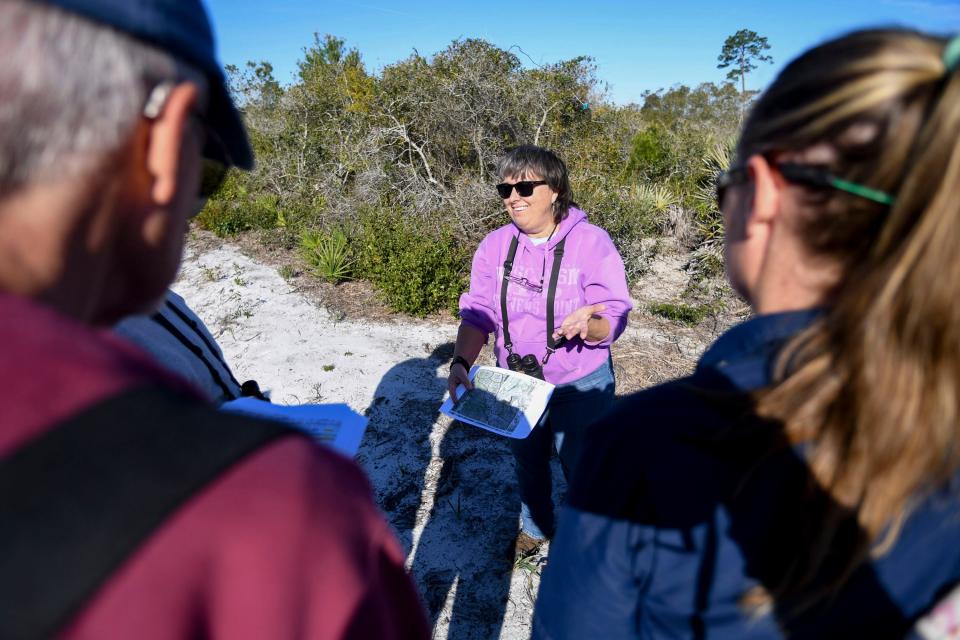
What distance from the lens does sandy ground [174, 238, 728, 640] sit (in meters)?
2.84

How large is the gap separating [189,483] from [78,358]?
14cm

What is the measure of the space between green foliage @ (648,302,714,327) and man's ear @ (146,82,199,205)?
5.69 metres

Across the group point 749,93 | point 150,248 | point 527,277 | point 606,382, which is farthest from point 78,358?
point 749,93

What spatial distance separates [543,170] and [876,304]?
198 centimetres

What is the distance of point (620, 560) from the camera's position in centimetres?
90

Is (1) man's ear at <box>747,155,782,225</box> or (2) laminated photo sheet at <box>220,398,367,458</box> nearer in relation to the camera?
(1) man's ear at <box>747,155,782,225</box>

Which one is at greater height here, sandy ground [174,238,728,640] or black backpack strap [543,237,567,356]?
black backpack strap [543,237,567,356]

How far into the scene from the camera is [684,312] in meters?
5.75

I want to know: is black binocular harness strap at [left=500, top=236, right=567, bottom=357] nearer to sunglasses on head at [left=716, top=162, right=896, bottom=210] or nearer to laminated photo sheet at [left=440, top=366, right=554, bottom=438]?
laminated photo sheet at [left=440, top=366, right=554, bottom=438]

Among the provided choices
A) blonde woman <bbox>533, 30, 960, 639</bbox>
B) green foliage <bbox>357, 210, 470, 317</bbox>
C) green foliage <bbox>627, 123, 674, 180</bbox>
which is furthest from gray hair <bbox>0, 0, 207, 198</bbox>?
green foliage <bbox>627, 123, 674, 180</bbox>

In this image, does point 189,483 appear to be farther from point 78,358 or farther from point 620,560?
point 620,560

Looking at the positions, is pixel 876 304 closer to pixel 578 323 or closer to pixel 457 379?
Answer: pixel 578 323

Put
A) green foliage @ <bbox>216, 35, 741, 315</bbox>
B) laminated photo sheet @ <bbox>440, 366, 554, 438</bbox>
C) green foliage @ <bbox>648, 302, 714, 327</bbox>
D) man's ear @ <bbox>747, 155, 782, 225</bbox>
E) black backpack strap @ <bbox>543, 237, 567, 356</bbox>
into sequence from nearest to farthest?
man's ear @ <bbox>747, 155, 782, 225</bbox>
laminated photo sheet @ <bbox>440, 366, 554, 438</bbox>
black backpack strap @ <bbox>543, 237, 567, 356</bbox>
green foliage @ <bbox>648, 302, 714, 327</bbox>
green foliage @ <bbox>216, 35, 741, 315</bbox>

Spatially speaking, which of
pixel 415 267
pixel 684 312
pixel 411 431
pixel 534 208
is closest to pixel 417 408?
pixel 411 431
